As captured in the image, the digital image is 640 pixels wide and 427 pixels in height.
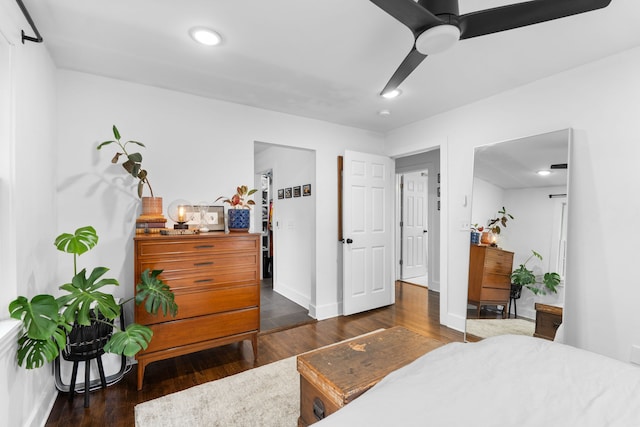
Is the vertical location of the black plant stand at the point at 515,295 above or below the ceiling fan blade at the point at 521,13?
below

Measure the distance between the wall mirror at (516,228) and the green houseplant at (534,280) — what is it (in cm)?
1

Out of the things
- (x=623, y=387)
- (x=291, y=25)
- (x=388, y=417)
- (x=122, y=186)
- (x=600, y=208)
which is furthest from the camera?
(x=122, y=186)

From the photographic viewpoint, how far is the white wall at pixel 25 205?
1.49 m

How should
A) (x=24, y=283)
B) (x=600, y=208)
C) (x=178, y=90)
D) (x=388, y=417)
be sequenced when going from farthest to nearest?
(x=178, y=90)
(x=600, y=208)
(x=24, y=283)
(x=388, y=417)

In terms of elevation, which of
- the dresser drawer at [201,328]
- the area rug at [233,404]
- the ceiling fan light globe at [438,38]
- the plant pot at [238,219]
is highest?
the ceiling fan light globe at [438,38]

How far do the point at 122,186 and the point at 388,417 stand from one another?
276cm

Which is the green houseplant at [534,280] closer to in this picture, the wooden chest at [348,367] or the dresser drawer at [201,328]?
the wooden chest at [348,367]

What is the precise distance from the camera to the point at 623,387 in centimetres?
84

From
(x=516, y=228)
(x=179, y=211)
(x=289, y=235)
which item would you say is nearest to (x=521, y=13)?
(x=516, y=228)

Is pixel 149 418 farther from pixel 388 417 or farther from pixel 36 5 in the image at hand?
pixel 36 5

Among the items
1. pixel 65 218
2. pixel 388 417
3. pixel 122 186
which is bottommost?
pixel 388 417

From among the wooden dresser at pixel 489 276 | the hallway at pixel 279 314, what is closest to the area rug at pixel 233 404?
the hallway at pixel 279 314

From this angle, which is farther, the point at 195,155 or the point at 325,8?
the point at 195,155

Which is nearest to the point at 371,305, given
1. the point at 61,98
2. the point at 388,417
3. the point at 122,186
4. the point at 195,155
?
the point at 195,155
